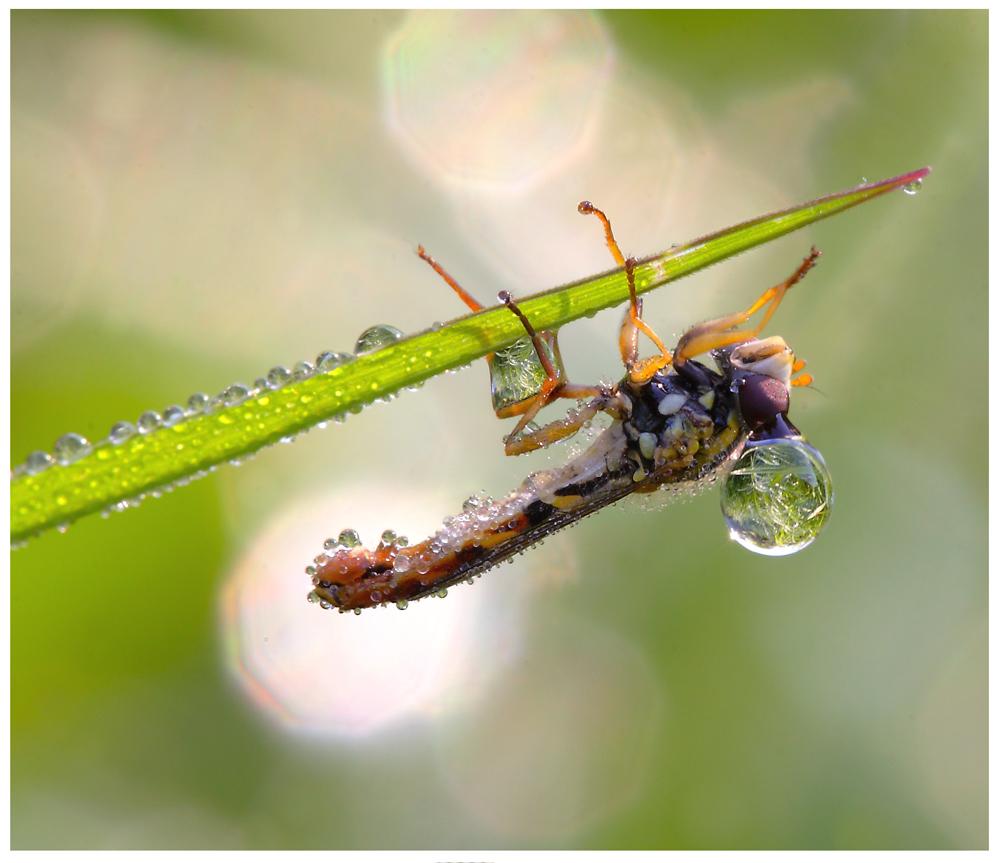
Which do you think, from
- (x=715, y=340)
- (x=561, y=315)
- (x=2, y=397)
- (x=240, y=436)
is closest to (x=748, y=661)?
(x=715, y=340)

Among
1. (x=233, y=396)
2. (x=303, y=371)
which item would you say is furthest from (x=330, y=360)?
(x=233, y=396)

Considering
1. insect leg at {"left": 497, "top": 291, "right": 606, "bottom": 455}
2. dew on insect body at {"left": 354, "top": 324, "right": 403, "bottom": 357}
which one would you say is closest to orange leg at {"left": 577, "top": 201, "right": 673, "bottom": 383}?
insect leg at {"left": 497, "top": 291, "right": 606, "bottom": 455}

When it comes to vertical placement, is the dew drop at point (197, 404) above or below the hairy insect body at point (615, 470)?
above

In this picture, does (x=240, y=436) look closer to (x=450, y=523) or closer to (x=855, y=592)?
(x=450, y=523)

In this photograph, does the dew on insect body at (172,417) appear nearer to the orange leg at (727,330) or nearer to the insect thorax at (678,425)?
the insect thorax at (678,425)

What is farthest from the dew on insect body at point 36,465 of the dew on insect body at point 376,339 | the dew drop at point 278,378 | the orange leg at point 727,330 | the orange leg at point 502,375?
the orange leg at point 727,330

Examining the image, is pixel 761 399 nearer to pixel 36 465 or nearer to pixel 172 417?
pixel 172 417

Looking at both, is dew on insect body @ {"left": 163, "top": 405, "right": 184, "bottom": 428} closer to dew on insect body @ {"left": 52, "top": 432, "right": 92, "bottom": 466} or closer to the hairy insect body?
dew on insect body @ {"left": 52, "top": 432, "right": 92, "bottom": 466}
